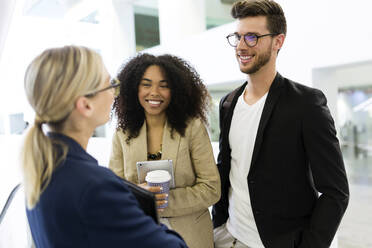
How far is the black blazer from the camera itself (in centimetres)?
168

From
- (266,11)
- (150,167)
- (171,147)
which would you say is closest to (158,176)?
(150,167)

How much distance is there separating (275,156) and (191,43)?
431cm

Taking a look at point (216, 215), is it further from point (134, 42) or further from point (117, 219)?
point (134, 42)

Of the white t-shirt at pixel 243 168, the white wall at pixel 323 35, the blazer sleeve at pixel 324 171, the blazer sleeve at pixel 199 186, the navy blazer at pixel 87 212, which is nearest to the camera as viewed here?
the navy blazer at pixel 87 212

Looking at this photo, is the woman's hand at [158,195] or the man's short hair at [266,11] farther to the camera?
the man's short hair at [266,11]

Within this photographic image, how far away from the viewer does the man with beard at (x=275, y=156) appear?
1694 millimetres

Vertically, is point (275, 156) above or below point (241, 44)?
below

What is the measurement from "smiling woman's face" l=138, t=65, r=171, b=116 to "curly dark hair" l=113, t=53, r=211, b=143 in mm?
41

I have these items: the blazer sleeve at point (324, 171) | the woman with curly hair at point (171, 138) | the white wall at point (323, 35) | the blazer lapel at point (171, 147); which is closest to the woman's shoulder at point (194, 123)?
the woman with curly hair at point (171, 138)

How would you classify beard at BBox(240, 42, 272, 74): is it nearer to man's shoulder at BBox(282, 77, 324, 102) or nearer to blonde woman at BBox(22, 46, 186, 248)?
man's shoulder at BBox(282, 77, 324, 102)

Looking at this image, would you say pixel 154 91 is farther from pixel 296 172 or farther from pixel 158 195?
pixel 296 172

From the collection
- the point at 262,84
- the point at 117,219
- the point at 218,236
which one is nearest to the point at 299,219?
the point at 218,236

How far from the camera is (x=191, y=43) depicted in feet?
18.9

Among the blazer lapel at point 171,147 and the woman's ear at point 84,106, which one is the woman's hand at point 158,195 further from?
the woman's ear at point 84,106
